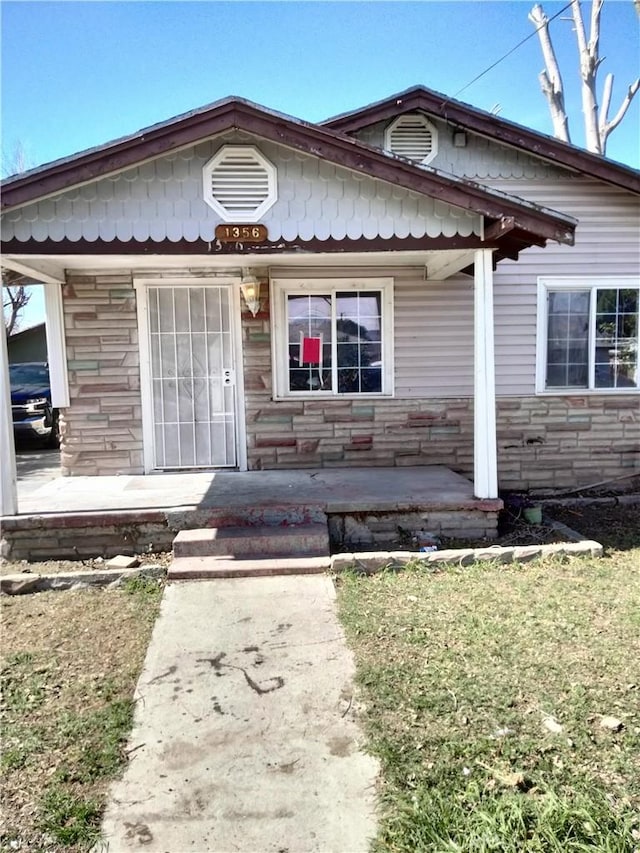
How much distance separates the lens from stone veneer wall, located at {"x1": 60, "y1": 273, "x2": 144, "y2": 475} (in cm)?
681

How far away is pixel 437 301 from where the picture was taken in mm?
7145

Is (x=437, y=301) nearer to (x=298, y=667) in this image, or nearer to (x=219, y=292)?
(x=219, y=292)

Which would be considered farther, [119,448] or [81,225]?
[119,448]

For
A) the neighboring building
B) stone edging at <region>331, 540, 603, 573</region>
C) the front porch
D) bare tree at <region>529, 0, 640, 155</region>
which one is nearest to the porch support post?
the front porch

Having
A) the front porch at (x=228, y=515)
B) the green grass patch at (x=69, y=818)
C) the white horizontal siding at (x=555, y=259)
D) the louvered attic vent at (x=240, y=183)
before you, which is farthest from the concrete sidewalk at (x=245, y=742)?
the white horizontal siding at (x=555, y=259)

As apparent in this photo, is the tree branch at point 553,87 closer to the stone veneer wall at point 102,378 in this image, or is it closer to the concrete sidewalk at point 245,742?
the stone veneer wall at point 102,378

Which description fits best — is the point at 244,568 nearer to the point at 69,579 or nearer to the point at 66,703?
the point at 69,579

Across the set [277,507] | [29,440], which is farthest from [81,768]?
[29,440]

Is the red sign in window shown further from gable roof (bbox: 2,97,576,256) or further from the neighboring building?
the neighboring building

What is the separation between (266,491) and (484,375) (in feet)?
7.84

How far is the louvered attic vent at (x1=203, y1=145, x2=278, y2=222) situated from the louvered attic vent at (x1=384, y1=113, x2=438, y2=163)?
2.84 m

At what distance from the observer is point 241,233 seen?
4.99 m

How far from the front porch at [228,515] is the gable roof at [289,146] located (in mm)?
2507

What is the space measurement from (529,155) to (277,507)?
531cm
